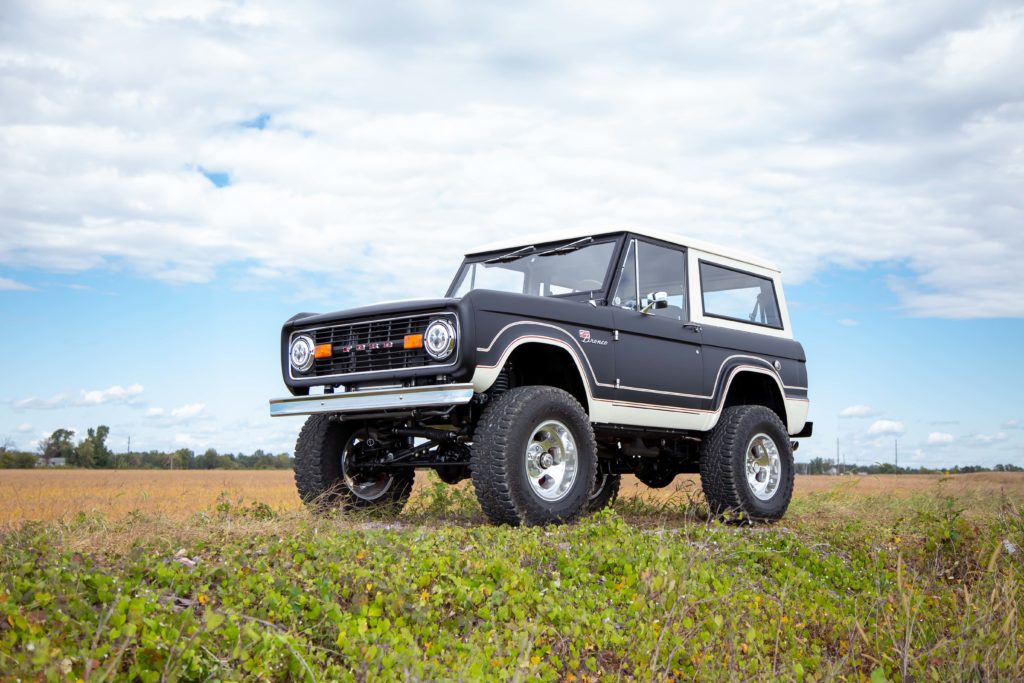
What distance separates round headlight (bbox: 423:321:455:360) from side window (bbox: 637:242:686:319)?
2.36 meters

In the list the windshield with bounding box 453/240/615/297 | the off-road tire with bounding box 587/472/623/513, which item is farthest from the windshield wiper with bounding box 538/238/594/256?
the off-road tire with bounding box 587/472/623/513

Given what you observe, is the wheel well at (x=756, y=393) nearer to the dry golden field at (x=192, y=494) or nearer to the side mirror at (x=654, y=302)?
the dry golden field at (x=192, y=494)

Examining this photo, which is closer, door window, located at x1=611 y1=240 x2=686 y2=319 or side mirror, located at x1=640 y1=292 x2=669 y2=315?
side mirror, located at x1=640 y1=292 x2=669 y2=315

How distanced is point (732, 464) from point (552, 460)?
91.9 inches

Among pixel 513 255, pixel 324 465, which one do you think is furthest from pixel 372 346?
pixel 513 255

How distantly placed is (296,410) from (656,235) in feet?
11.6

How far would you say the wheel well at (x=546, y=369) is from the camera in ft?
24.6

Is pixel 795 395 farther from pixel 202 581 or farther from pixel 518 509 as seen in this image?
pixel 202 581

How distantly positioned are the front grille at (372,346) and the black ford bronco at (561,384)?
0.01m

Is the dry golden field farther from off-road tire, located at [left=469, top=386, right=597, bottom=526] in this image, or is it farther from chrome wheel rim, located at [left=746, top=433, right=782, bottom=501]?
off-road tire, located at [left=469, top=386, right=597, bottom=526]

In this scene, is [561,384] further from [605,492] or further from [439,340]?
[605,492]

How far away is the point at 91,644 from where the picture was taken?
369 cm

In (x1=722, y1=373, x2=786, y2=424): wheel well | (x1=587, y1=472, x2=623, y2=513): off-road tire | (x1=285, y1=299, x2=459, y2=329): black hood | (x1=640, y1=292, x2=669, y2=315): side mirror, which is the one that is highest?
(x1=640, y1=292, x2=669, y2=315): side mirror

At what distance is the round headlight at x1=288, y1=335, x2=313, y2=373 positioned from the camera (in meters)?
7.55
